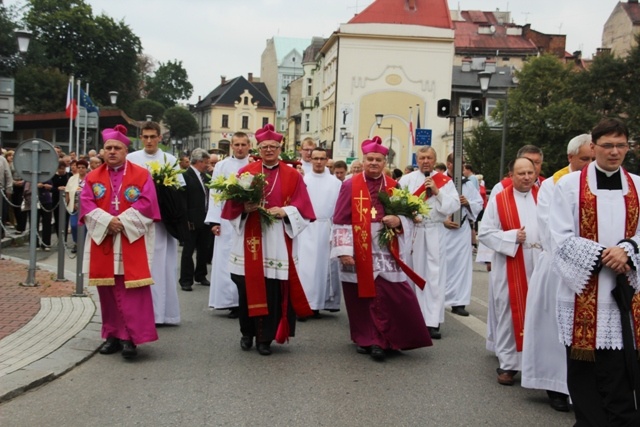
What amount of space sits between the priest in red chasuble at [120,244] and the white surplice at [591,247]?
3813 mm

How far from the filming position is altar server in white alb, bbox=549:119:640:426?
15.9 ft

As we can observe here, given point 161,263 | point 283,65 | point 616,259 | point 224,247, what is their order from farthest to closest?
point 283,65
point 224,247
point 161,263
point 616,259

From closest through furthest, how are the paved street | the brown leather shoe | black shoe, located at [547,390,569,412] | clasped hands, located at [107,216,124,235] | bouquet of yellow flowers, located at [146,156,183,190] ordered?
the paved street → black shoe, located at [547,390,569,412] → the brown leather shoe → clasped hands, located at [107,216,124,235] → bouquet of yellow flowers, located at [146,156,183,190]

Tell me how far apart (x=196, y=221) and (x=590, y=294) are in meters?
8.38

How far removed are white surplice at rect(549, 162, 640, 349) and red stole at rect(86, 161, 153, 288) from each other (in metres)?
3.81

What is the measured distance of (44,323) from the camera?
332 inches

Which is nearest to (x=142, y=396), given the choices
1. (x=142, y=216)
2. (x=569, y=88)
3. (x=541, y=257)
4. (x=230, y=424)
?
(x=230, y=424)

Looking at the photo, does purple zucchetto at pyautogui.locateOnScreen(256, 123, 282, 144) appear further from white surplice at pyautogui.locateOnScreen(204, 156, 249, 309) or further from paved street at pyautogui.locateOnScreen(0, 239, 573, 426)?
paved street at pyautogui.locateOnScreen(0, 239, 573, 426)

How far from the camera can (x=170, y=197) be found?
8.35m

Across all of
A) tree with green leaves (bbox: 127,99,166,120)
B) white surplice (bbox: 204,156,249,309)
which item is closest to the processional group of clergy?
white surplice (bbox: 204,156,249,309)

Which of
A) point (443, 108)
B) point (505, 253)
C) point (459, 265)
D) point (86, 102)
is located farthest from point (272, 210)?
point (86, 102)

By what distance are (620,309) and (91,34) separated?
70.0 metres

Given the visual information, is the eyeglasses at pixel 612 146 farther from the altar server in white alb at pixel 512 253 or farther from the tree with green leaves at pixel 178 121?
the tree with green leaves at pixel 178 121

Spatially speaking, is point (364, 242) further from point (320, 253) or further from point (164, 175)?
point (320, 253)
